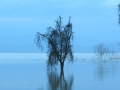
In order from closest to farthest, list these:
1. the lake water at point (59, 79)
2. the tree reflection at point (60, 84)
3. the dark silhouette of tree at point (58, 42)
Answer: the tree reflection at point (60, 84), the lake water at point (59, 79), the dark silhouette of tree at point (58, 42)

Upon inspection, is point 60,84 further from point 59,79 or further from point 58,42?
point 58,42

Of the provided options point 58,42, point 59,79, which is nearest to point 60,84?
point 59,79

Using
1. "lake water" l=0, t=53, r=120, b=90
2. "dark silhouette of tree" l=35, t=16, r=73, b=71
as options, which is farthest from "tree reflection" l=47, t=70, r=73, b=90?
"dark silhouette of tree" l=35, t=16, r=73, b=71

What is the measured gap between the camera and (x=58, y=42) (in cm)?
3139

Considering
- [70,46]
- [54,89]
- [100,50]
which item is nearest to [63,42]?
[70,46]

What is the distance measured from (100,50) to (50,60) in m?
47.1

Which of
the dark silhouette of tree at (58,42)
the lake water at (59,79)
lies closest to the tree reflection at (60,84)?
the lake water at (59,79)

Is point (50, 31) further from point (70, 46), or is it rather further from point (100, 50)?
point (100, 50)

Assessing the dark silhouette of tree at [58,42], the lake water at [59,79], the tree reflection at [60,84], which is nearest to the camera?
the tree reflection at [60,84]

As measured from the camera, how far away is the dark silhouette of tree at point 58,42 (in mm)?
31016

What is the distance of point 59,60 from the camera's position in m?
31.2

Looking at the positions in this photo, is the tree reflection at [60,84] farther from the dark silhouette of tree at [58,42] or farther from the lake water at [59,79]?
the dark silhouette of tree at [58,42]

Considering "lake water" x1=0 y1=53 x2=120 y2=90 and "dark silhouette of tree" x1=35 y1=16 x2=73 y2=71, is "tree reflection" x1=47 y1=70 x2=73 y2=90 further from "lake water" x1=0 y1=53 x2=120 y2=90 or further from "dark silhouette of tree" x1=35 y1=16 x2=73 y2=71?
"dark silhouette of tree" x1=35 y1=16 x2=73 y2=71

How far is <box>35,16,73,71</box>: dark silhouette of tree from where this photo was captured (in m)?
31.0
